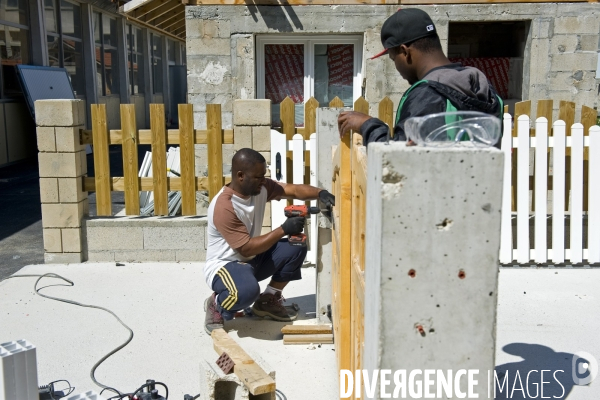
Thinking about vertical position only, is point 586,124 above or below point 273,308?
above

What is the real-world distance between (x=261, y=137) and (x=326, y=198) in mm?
2020

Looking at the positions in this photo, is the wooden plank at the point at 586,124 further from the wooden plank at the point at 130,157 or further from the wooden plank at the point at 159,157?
the wooden plank at the point at 130,157

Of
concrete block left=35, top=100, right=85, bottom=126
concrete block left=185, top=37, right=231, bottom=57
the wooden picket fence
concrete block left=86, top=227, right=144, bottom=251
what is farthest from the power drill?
concrete block left=185, top=37, right=231, bottom=57

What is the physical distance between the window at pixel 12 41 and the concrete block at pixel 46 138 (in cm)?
899

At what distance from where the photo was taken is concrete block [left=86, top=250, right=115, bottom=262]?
20.2ft

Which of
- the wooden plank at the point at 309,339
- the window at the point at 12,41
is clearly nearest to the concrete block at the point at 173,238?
the wooden plank at the point at 309,339

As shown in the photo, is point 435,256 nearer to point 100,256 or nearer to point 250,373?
point 250,373

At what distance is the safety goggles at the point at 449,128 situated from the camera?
1832 millimetres

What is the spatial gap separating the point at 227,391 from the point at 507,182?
11.9 ft

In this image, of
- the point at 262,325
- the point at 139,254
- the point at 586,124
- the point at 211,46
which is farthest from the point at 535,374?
the point at 211,46

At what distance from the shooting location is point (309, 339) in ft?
14.0

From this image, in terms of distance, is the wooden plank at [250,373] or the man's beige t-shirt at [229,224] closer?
the wooden plank at [250,373]

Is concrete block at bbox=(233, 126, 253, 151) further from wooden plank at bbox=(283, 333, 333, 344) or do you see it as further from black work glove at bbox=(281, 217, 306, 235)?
wooden plank at bbox=(283, 333, 333, 344)

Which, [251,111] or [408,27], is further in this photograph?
[251,111]
